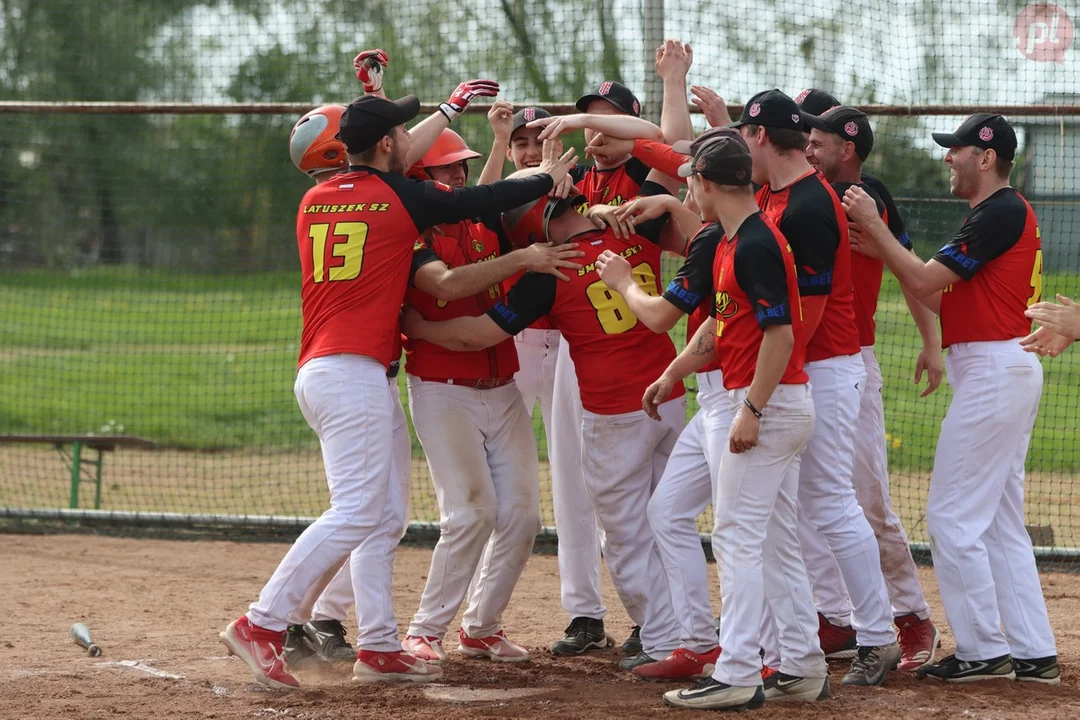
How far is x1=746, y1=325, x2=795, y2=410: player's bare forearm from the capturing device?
409 cm

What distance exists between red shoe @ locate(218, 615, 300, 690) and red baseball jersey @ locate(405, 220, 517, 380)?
1.25 m

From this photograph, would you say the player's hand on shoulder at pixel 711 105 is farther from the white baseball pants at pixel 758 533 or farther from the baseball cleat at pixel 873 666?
the baseball cleat at pixel 873 666

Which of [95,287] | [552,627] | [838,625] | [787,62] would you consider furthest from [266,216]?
[838,625]

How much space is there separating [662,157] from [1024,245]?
1471 mm

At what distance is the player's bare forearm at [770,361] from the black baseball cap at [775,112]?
2.85 ft

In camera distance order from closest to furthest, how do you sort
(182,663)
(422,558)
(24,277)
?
(182,663)
(422,558)
(24,277)

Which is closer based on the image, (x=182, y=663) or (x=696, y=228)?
(x=696, y=228)

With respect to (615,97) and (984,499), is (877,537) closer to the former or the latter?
(984,499)

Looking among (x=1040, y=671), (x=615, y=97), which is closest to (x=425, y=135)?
(x=615, y=97)

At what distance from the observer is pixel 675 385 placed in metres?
4.96

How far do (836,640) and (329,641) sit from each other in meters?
2.24

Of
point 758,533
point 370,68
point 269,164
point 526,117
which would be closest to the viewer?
point 758,533

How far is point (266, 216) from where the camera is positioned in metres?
18.3

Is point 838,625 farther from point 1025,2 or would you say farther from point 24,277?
point 24,277
